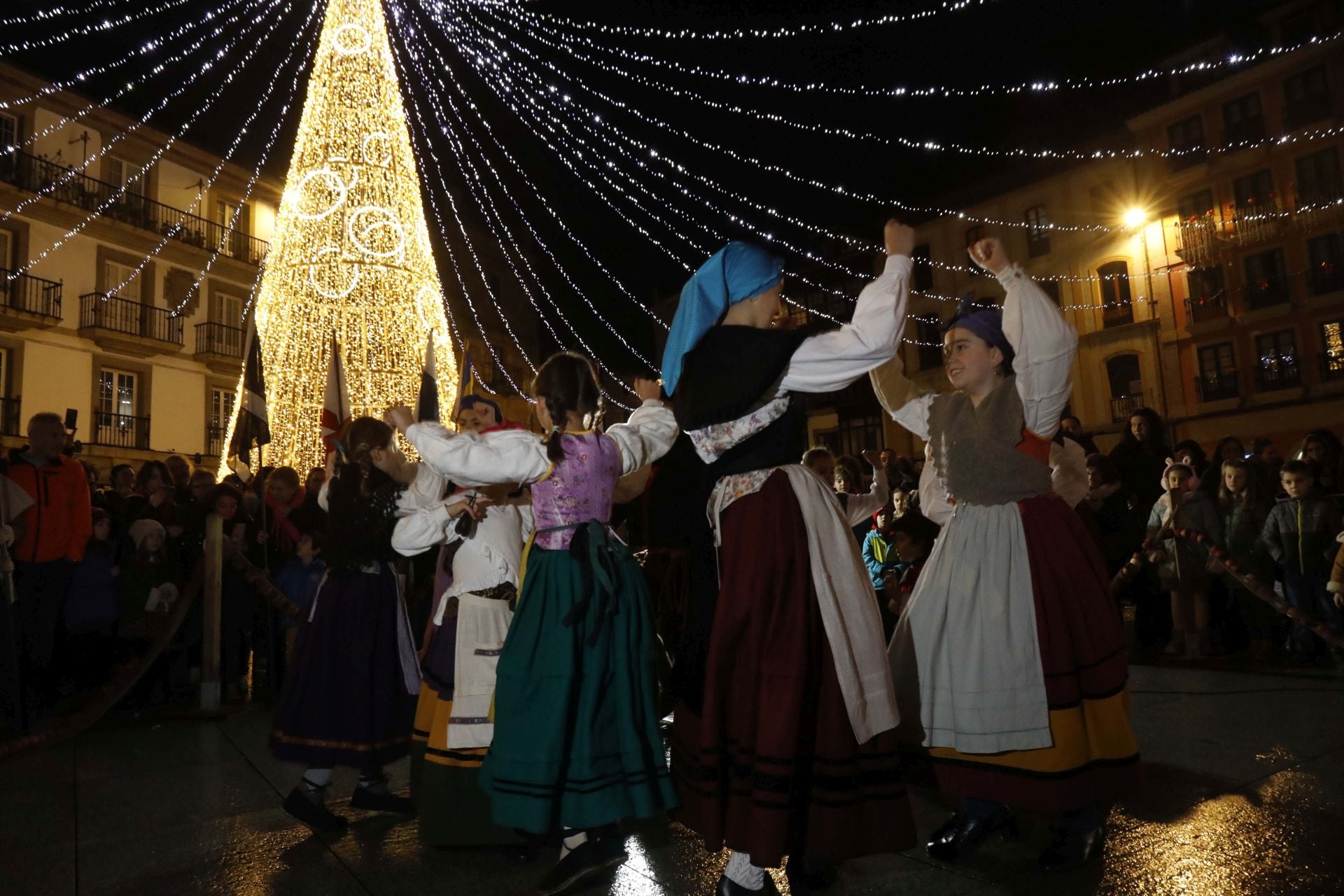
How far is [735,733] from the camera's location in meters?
2.38

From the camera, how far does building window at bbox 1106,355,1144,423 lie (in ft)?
82.7

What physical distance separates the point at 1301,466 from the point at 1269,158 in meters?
21.7

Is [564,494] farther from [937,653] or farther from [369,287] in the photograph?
[369,287]

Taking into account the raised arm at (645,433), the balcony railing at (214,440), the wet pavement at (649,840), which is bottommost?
the wet pavement at (649,840)

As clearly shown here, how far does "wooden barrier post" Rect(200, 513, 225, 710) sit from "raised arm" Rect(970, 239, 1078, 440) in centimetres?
532

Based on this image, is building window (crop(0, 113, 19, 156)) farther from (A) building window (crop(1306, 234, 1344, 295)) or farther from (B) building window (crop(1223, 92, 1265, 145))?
(A) building window (crop(1306, 234, 1344, 295))

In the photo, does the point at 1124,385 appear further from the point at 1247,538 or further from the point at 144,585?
the point at 144,585

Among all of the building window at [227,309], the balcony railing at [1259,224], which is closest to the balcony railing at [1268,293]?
the balcony railing at [1259,224]

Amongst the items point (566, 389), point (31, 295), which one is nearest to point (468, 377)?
point (566, 389)

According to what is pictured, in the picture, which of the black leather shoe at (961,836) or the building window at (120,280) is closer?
the black leather shoe at (961,836)

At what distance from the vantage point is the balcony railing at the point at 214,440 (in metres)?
23.7

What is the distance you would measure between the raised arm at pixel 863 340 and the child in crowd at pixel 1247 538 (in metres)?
5.53

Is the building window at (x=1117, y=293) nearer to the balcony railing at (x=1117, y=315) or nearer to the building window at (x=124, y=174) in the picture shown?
the balcony railing at (x=1117, y=315)

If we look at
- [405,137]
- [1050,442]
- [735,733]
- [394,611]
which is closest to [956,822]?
[735,733]
